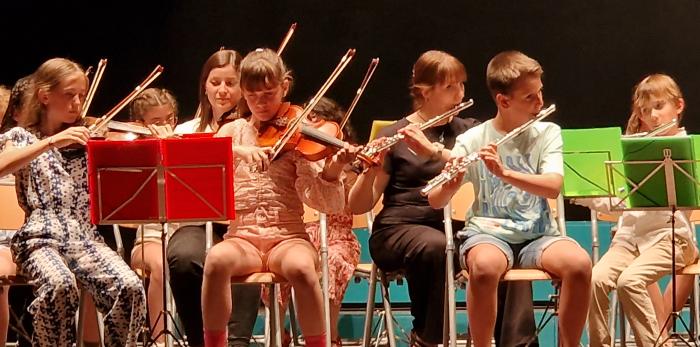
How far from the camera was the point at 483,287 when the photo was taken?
134 inches

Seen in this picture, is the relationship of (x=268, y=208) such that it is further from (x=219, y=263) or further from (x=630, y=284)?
(x=630, y=284)

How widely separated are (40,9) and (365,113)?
1.83 meters

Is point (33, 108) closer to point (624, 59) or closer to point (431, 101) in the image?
point (431, 101)

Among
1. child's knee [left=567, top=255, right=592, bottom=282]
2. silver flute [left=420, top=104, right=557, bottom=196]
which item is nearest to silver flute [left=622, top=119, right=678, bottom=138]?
silver flute [left=420, top=104, right=557, bottom=196]

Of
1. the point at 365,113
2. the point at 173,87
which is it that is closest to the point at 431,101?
the point at 365,113

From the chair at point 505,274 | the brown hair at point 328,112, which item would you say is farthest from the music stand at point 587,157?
the brown hair at point 328,112

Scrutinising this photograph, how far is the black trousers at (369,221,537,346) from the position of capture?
3729 mm

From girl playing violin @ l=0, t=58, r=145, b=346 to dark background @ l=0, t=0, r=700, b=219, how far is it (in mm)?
1979

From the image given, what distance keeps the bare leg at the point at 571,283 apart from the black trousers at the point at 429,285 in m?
0.38

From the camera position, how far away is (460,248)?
360 centimetres

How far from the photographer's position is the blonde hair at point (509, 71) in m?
3.56

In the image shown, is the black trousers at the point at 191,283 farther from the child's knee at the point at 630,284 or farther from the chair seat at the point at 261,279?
the child's knee at the point at 630,284

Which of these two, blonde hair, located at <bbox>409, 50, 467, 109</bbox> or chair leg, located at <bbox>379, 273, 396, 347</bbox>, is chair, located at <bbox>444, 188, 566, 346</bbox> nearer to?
chair leg, located at <bbox>379, 273, 396, 347</bbox>

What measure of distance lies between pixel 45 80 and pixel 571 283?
189 centimetres
